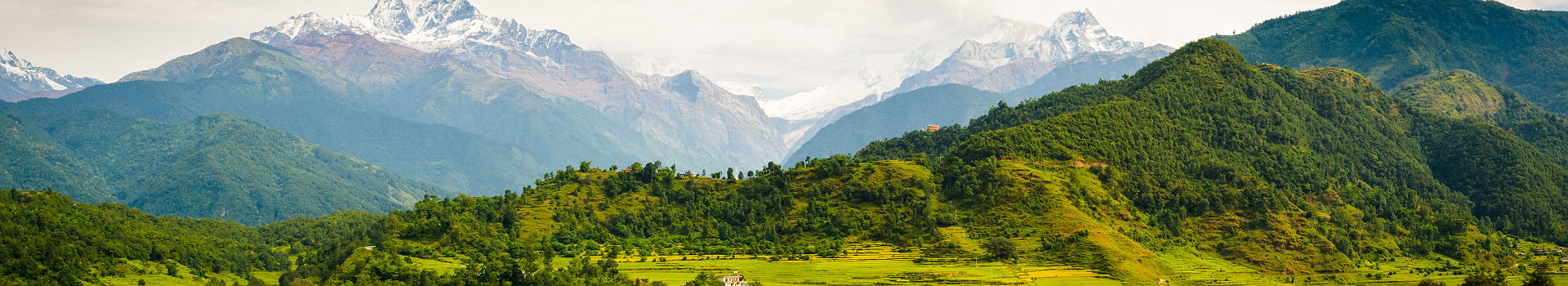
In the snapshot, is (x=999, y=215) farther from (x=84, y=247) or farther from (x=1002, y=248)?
(x=84, y=247)

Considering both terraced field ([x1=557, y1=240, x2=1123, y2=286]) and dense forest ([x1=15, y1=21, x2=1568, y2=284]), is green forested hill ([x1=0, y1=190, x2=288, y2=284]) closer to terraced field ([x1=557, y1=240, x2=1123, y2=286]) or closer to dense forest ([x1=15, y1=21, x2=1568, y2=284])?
dense forest ([x1=15, y1=21, x2=1568, y2=284])

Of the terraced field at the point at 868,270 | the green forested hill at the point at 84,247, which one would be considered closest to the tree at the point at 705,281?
the terraced field at the point at 868,270

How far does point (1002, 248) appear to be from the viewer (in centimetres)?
14700

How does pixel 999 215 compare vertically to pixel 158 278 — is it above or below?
above

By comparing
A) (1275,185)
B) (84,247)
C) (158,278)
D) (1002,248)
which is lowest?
(158,278)

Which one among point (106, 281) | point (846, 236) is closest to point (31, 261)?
point (106, 281)

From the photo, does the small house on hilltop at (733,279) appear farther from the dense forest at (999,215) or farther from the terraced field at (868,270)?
the dense forest at (999,215)

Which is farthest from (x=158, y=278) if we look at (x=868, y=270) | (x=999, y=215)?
(x=999, y=215)

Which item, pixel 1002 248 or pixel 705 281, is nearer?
pixel 705 281

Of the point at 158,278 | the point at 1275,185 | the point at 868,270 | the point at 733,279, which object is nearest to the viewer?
the point at 733,279

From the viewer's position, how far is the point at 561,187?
619ft

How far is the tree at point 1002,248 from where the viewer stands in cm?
14600

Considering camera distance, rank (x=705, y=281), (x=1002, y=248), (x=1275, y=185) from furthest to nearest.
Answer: (x=1275, y=185), (x=1002, y=248), (x=705, y=281)

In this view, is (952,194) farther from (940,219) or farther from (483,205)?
(483,205)
